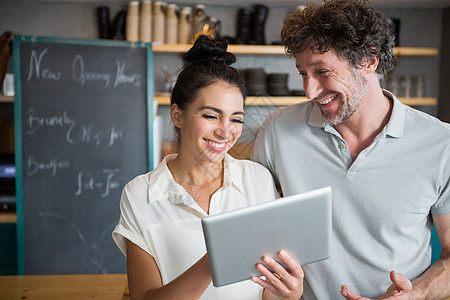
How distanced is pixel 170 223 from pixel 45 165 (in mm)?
1656

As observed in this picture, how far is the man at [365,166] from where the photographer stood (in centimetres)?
127

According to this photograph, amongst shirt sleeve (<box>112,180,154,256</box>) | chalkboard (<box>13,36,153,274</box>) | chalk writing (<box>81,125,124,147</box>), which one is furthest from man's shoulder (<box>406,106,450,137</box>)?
chalk writing (<box>81,125,124,147</box>)

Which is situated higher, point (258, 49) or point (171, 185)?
point (258, 49)

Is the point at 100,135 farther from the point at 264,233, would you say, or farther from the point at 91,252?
the point at 264,233

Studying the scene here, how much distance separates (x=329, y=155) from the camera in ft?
4.37

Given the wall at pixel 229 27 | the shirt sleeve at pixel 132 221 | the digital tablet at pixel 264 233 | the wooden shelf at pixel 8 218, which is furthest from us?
the wall at pixel 229 27

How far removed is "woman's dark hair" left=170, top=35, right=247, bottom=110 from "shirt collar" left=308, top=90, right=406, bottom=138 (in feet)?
0.82

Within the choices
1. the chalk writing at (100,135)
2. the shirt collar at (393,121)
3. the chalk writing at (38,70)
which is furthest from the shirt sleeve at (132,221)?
the chalk writing at (38,70)

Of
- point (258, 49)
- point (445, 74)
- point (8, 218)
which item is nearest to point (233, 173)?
point (8, 218)

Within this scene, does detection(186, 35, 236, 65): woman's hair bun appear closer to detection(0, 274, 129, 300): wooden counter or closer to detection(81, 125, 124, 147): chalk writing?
detection(0, 274, 129, 300): wooden counter

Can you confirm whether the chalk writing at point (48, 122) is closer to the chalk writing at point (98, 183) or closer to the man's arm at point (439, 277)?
the chalk writing at point (98, 183)

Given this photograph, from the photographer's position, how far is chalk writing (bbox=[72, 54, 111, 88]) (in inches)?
101

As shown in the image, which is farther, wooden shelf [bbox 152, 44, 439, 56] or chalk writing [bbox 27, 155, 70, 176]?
wooden shelf [bbox 152, 44, 439, 56]

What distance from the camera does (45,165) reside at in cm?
257
